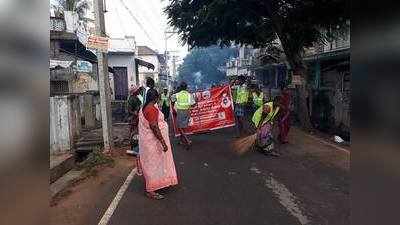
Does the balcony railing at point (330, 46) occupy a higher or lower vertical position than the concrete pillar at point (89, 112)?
higher

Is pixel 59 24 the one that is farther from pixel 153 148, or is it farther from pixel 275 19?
pixel 153 148

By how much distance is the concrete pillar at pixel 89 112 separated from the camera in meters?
15.5

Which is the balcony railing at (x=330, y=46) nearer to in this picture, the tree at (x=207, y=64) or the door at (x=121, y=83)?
the door at (x=121, y=83)

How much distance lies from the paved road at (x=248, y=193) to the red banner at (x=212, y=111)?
3472mm

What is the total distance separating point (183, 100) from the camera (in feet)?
40.6

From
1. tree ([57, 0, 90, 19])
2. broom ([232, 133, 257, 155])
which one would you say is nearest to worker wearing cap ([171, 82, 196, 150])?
broom ([232, 133, 257, 155])

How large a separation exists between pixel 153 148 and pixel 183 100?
219 inches

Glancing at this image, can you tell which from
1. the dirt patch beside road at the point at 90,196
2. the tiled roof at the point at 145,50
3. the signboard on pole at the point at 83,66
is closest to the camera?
Result: the dirt patch beside road at the point at 90,196

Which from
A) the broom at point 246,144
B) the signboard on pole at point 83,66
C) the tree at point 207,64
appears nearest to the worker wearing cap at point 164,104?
the signboard on pole at point 83,66

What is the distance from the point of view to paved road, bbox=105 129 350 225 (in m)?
5.86

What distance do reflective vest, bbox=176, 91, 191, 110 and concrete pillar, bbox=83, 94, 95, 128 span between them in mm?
4085
